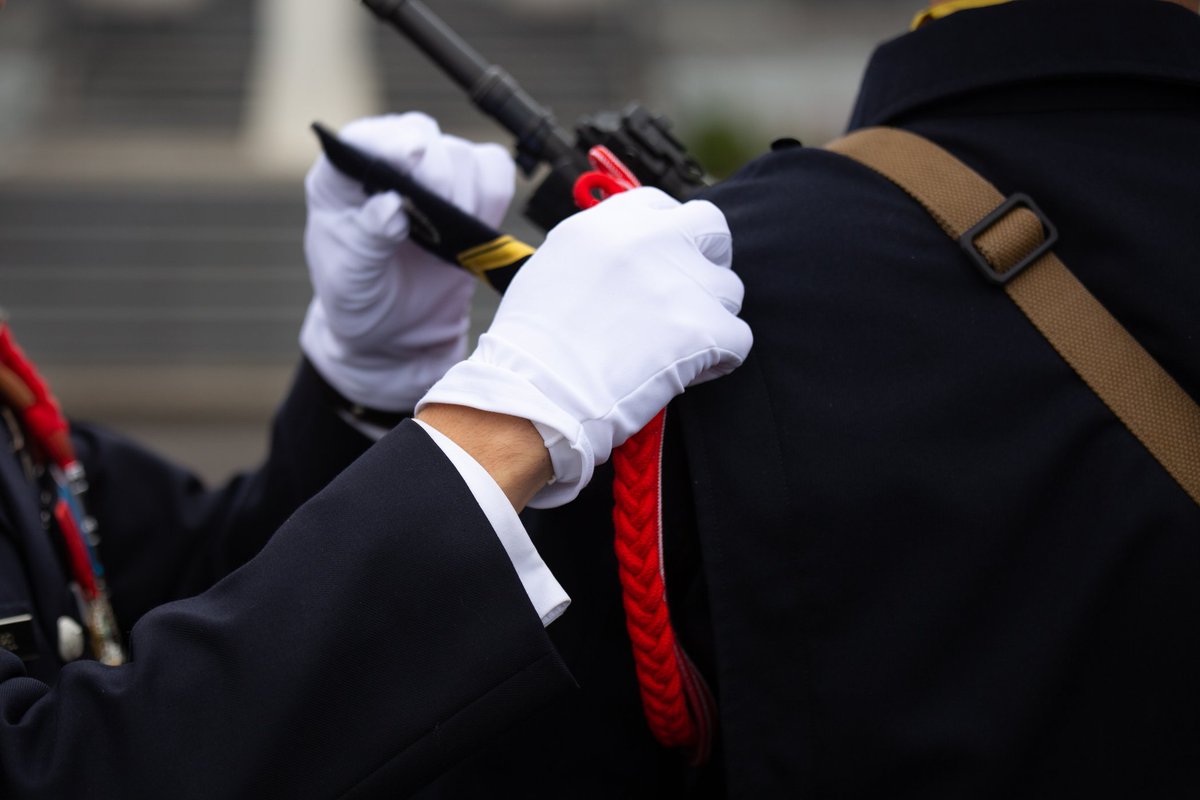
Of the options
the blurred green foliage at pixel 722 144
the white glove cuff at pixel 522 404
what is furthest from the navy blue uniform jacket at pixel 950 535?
the blurred green foliage at pixel 722 144

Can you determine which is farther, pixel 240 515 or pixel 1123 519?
pixel 240 515

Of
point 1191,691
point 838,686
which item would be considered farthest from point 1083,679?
point 838,686

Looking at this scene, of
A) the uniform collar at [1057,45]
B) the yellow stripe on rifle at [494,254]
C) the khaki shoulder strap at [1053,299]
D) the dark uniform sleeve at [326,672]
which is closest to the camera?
the dark uniform sleeve at [326,672]

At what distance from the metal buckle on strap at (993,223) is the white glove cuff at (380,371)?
89 cm

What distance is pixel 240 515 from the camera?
66.0 inches

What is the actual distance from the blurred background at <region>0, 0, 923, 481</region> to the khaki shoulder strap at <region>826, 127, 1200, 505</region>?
207 inches

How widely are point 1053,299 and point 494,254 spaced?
0.57 m

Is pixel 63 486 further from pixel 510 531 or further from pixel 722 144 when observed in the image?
pixel 722 144

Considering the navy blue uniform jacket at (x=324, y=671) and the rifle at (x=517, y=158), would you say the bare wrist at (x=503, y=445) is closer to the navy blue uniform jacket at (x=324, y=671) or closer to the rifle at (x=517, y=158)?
the navy blue uniform jacket at (x=324, y=671)

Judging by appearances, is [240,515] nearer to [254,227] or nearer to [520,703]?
[520,703]

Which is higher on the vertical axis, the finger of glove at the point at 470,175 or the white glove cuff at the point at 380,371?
the finger of glove at the point at 470,175

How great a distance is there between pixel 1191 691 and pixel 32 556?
3.52 ft

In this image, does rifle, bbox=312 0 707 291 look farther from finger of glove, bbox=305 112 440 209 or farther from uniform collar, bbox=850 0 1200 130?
uniform collar, bbox=850 0 1200 130

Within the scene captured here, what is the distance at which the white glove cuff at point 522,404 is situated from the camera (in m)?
0.86
